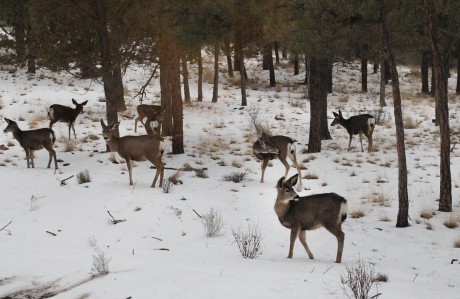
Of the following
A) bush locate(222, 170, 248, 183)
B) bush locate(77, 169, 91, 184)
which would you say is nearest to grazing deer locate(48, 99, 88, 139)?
bush locate(77, 169, 91, 184)

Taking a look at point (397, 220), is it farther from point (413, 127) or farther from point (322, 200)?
point (413, 127)

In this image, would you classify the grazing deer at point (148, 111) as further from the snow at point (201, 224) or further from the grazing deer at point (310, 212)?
the grazing deer at point (310, 212)

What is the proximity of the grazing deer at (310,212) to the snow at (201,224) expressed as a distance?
1.58 ft

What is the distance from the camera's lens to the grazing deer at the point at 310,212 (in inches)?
308

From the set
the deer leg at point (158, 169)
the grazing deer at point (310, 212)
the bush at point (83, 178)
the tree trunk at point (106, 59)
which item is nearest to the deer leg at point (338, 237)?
the grazing deer at point (310, 212)

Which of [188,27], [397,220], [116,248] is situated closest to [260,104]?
[188,27]

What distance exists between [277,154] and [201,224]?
161 inches

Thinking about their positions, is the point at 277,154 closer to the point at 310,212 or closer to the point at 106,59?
the point at 310,212

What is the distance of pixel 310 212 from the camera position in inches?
314

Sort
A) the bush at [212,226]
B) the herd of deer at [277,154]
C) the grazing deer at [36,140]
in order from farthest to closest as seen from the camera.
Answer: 1. the grazing deer at [36,140]
2. the bush at [212,226]
3. the herd of deer at [277,154]

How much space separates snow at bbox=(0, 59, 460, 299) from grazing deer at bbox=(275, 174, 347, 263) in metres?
0.48

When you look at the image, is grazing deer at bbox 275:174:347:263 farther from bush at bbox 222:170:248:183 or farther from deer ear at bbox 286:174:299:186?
bush at bbox 222:170:248:183

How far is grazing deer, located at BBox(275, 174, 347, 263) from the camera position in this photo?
783 cm

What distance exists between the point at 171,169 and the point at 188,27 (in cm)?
451
